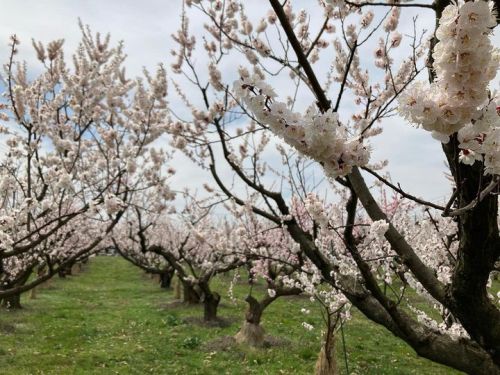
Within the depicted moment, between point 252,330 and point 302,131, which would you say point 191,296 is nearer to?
point 252,330

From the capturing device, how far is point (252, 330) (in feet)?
38.8

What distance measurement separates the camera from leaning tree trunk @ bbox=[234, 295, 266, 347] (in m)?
11.7

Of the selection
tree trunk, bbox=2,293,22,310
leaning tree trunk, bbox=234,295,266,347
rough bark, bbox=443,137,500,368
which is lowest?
tree trunk, bbox=2,293,22,310

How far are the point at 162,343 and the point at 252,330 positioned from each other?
2618mm

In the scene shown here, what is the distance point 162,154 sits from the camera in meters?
10.7

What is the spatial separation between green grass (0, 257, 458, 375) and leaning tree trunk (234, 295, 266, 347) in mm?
321

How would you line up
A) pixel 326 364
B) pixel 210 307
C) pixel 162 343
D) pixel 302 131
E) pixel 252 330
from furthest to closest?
pixel 210 307 < pixel 162 343 < pixel 252 330 < pixel 326 364 < pixel 302 131

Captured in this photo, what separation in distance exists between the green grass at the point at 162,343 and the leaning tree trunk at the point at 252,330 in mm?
321

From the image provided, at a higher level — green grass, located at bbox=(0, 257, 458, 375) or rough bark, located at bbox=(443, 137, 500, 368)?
rough bark, located at bbox=(443, 137, 500, 368)

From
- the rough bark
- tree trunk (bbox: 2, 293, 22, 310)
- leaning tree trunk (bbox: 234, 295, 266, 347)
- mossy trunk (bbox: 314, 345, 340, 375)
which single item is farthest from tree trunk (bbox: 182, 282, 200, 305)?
the rough bark

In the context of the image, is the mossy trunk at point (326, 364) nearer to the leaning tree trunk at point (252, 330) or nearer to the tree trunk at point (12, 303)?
the leaning tree trunk at point (252, 330)

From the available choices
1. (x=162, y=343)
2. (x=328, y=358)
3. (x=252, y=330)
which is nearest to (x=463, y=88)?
(x=328, y=358)

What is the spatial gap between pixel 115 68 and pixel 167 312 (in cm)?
1181

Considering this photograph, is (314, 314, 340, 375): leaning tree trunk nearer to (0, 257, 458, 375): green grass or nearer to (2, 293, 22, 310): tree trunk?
(0, 257, 458, 375): green grass
